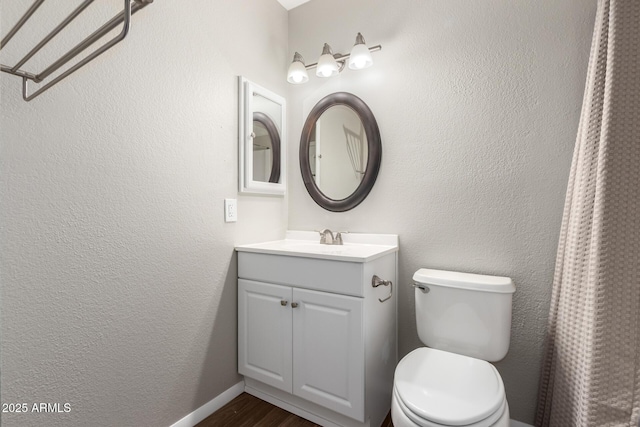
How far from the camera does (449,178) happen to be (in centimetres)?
165

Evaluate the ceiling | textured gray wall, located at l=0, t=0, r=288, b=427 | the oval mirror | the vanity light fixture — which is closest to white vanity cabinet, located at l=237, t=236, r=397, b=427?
textured gray wall, located at l=0, t=0, r=288, b=427

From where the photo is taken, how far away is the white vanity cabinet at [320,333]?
1407 millimetres

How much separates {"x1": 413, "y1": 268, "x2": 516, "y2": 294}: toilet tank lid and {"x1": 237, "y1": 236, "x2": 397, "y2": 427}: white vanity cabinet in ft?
0.70

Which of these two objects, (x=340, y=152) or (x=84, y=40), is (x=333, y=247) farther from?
(x=84, y=40)

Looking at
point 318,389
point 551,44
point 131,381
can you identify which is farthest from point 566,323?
point 131,381

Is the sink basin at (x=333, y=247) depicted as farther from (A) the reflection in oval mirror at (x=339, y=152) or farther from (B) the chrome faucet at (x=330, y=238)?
(A) the reflection in oval mirror at (x=339, y=152)

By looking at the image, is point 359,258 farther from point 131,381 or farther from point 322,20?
point 322,20

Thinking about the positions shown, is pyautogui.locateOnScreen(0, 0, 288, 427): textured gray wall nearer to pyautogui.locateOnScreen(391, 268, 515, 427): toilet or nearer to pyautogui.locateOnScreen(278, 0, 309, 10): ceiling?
pyautogui.locateOnScreen(278, 0, 309, 10): ceiling

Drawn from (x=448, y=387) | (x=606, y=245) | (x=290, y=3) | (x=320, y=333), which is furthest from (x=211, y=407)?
(x=290, y=3)

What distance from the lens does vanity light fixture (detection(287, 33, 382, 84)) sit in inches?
67.6

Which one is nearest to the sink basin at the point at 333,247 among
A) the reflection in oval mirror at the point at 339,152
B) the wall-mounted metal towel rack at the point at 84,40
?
the reflection in oval mirror at the point at 339,152

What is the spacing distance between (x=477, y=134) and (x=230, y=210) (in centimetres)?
134

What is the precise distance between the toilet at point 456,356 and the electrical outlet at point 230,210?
39.8 inches

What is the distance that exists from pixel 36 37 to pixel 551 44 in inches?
79.3
